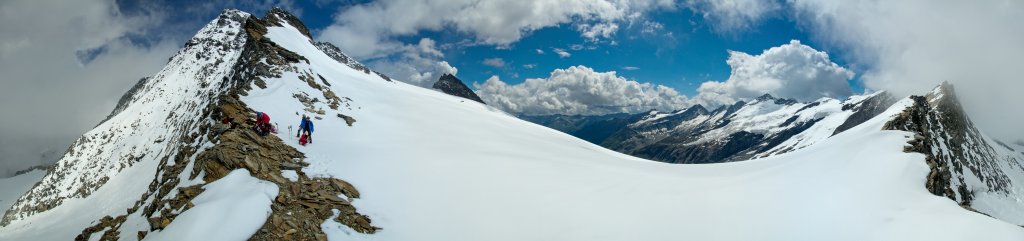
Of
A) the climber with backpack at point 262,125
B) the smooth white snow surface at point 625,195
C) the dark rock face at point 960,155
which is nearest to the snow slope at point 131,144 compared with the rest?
the climber with backpack at point 262,125

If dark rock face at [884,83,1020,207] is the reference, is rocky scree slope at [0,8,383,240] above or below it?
below

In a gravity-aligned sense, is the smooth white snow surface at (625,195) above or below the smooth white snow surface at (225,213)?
above

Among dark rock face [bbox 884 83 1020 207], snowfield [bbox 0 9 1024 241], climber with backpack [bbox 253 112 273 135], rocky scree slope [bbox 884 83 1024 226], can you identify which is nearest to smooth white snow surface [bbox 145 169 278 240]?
snowfield [bbox 0 9 1024 241]

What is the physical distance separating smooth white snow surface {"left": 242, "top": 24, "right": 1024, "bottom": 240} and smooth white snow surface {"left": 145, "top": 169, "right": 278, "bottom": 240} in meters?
2.48

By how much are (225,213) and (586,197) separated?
46.9ft

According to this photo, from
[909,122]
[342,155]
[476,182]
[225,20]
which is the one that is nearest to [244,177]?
[342,155]

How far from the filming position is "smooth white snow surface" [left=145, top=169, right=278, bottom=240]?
12.8m

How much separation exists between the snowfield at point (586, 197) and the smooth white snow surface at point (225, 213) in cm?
4

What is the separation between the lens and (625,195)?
21.3m

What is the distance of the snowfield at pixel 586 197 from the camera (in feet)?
47.8

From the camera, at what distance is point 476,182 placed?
22.5 m

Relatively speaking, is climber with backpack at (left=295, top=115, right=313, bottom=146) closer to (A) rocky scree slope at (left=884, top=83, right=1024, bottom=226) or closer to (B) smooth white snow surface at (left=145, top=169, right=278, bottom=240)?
(B) smooth white snow surface at (left=145, top=169, right=278, bottom=240)

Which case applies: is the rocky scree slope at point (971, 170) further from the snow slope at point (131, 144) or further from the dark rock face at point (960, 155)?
the snow slope at point (131, 144)

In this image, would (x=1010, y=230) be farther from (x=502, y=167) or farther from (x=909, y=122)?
(x=909, y=122)
